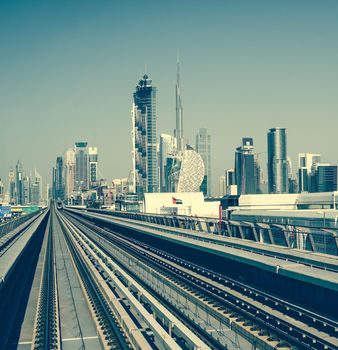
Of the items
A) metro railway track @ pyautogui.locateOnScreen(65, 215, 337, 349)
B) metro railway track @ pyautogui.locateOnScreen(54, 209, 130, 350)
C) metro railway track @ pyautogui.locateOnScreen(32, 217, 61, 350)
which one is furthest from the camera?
metro railway track @ pyautogui.locateOnScreen(32, 217, 61, 350)

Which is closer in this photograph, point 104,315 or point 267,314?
point 267,314

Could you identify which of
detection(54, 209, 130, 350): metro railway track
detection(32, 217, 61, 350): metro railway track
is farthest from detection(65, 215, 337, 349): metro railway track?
detection(32, 217, 61, 350): metro railway track

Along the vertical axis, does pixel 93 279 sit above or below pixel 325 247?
below

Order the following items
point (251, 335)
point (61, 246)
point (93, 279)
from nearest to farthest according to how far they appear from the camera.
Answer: point (251, 335) < point (93, 279) < point (61, 246)

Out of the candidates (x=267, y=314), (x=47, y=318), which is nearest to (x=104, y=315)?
(x=47, y=318)

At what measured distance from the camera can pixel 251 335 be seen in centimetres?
1644

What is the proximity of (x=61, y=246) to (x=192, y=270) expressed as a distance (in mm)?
26328

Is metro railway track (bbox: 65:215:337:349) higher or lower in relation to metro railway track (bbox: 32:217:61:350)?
higher

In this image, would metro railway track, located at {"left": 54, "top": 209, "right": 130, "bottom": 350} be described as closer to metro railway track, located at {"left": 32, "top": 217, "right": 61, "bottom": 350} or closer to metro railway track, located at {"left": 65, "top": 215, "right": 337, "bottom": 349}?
metro railway track, located at {"left": 32, "top": 217, "right": 61, "bottom": 350}

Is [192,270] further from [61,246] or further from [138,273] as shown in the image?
[61,246]

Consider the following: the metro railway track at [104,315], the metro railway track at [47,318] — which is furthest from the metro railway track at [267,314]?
the metro railway track at [47,318]

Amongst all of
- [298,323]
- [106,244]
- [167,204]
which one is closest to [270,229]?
[298,323]

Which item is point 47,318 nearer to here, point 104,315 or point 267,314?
point 104,315

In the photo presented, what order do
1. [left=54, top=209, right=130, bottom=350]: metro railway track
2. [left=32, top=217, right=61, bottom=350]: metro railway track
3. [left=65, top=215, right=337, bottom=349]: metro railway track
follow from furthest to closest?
[left=32, top=217, right=61, bottom=350]: metro railway track → [left=54, top=209, right=130, bottom=350]: metro railway track → [left=65, top=215, right=337, bottom=349]: metro railway track
